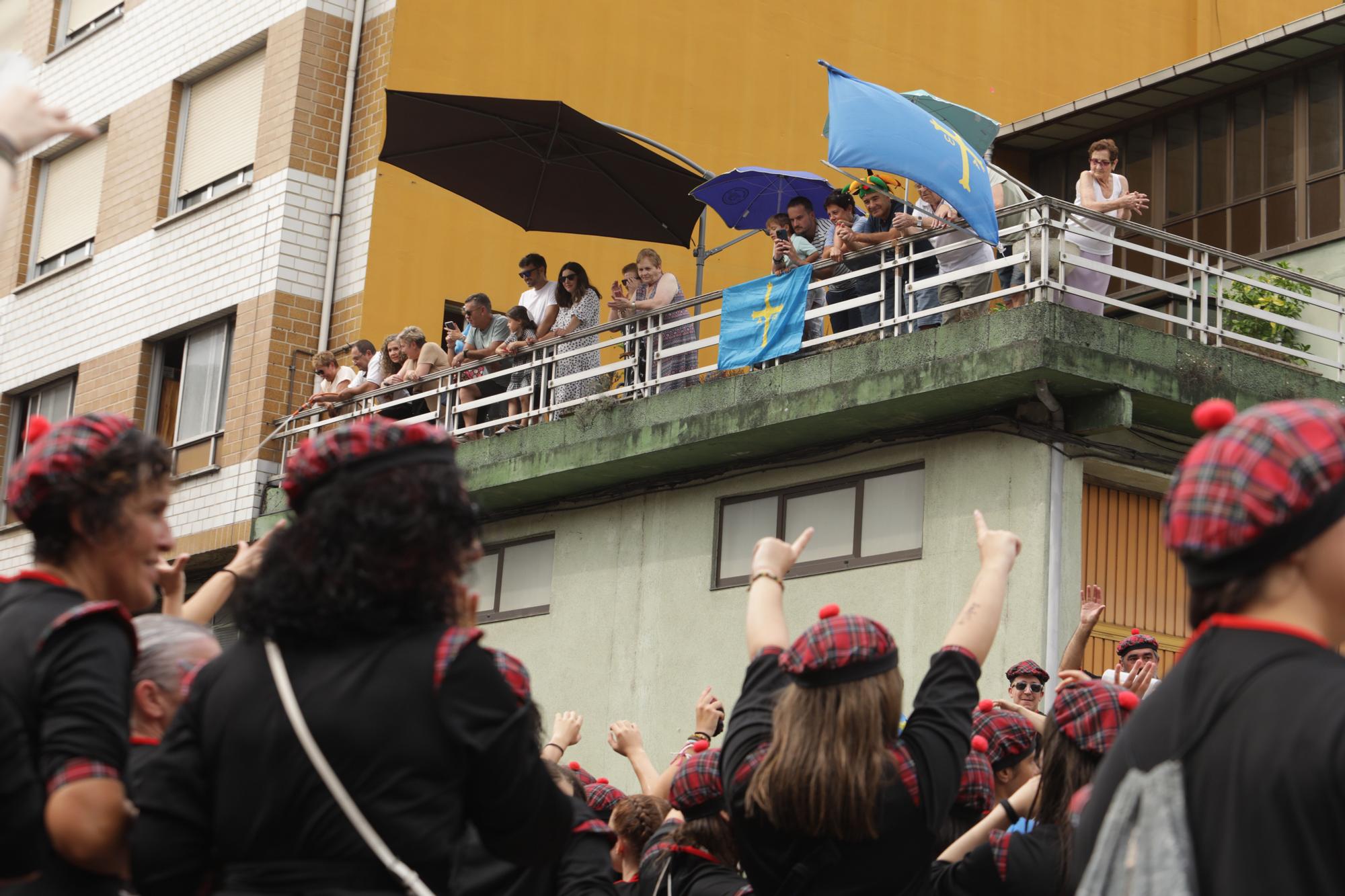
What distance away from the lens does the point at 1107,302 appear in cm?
1399

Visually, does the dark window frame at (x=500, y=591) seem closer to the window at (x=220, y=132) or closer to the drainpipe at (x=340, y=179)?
the drainpipe at (x=340, y=179)

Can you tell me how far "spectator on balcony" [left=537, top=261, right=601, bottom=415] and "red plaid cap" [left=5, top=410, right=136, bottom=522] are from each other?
12970 mm

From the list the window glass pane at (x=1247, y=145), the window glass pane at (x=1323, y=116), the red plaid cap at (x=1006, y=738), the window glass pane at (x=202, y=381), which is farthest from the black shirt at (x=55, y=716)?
the window glass pane at (x=202, y=381)

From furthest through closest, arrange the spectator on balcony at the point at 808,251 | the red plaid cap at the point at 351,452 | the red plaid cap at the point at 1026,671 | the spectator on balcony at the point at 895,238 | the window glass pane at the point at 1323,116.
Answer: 1. the window glass pane at the point at 1323,116
2. the spectator on balcony at the point at 808,251
3. the spectator on balcony at the point at 895,238
4. the red plaid cap at the point at 1026,671
5. the red plaid cap at the point at 351,452

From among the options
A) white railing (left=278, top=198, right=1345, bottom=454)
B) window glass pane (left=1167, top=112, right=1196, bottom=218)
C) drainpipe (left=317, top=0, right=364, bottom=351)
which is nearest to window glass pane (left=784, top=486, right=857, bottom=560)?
white railing (left=278, top=198, right=1345, bottom=454)

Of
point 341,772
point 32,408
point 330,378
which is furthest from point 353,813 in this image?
point 32,408

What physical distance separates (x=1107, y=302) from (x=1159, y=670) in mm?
2943

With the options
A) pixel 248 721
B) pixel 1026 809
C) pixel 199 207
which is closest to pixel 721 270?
pixel 199 207

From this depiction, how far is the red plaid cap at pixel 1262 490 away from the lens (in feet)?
9.97

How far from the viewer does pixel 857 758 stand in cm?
457

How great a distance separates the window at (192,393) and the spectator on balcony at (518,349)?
487 cm

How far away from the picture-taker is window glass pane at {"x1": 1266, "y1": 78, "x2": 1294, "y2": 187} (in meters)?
19.6

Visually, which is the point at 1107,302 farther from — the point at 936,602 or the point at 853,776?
the point at 853,776

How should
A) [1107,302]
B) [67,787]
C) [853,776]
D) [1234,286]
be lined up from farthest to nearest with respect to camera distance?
1. [1234,286]
2. [1107,302]
3. [853,776]
4. [67,787]
